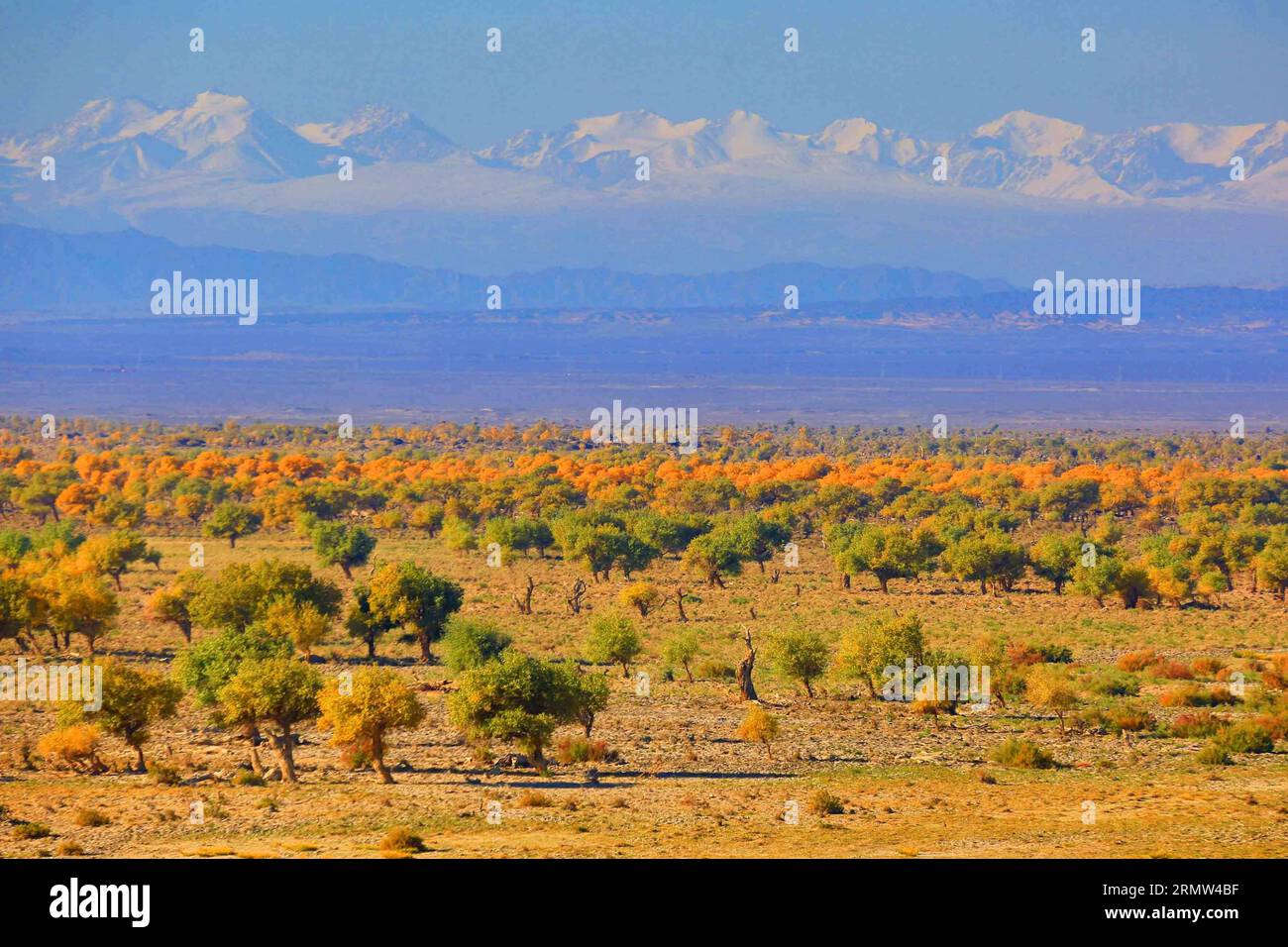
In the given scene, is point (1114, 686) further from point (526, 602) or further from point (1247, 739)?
point (526, 602)

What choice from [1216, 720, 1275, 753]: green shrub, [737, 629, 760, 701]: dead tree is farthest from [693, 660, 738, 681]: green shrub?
[1216, 720, 1275, 753]: green shrub

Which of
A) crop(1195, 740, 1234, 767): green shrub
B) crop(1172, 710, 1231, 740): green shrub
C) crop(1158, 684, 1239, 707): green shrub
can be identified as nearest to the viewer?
crop(1195, 740, 1234, 767): green shrub

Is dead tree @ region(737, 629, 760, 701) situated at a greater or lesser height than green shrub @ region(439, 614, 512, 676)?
lesser

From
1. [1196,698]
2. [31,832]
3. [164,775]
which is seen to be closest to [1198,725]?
[1196,698]

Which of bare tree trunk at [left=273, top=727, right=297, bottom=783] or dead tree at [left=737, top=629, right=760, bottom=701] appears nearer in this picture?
bare tree trunk at [left=273, top=727, right=297, bottom=783]

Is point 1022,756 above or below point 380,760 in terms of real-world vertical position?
below

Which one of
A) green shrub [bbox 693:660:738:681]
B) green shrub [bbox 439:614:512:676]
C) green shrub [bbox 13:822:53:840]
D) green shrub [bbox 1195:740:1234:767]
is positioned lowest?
green shrub [bbox 1195:740:1234:767]

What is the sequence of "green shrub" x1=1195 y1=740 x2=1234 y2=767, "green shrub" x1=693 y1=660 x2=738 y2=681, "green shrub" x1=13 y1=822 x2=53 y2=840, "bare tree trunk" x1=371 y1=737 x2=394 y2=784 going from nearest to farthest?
1. "green shrub" x1=13 y1=822 x2=53 y2=840
2. "bare tree trunk" x1=371 y1=737 x2=394 y2=784
3. "green shrub" x1=1195 y1=740 x2=1234 y2=767
4. "green shrub" x1=693 y1=660 x2=738 y2=681

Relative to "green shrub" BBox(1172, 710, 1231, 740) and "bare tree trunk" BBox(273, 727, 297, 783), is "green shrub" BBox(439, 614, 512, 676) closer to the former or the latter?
"bare tree trunk" BBox(273, 727, 297, 783)

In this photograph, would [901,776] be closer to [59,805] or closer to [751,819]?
[751,819]

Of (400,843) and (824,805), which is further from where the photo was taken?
(824,805)
